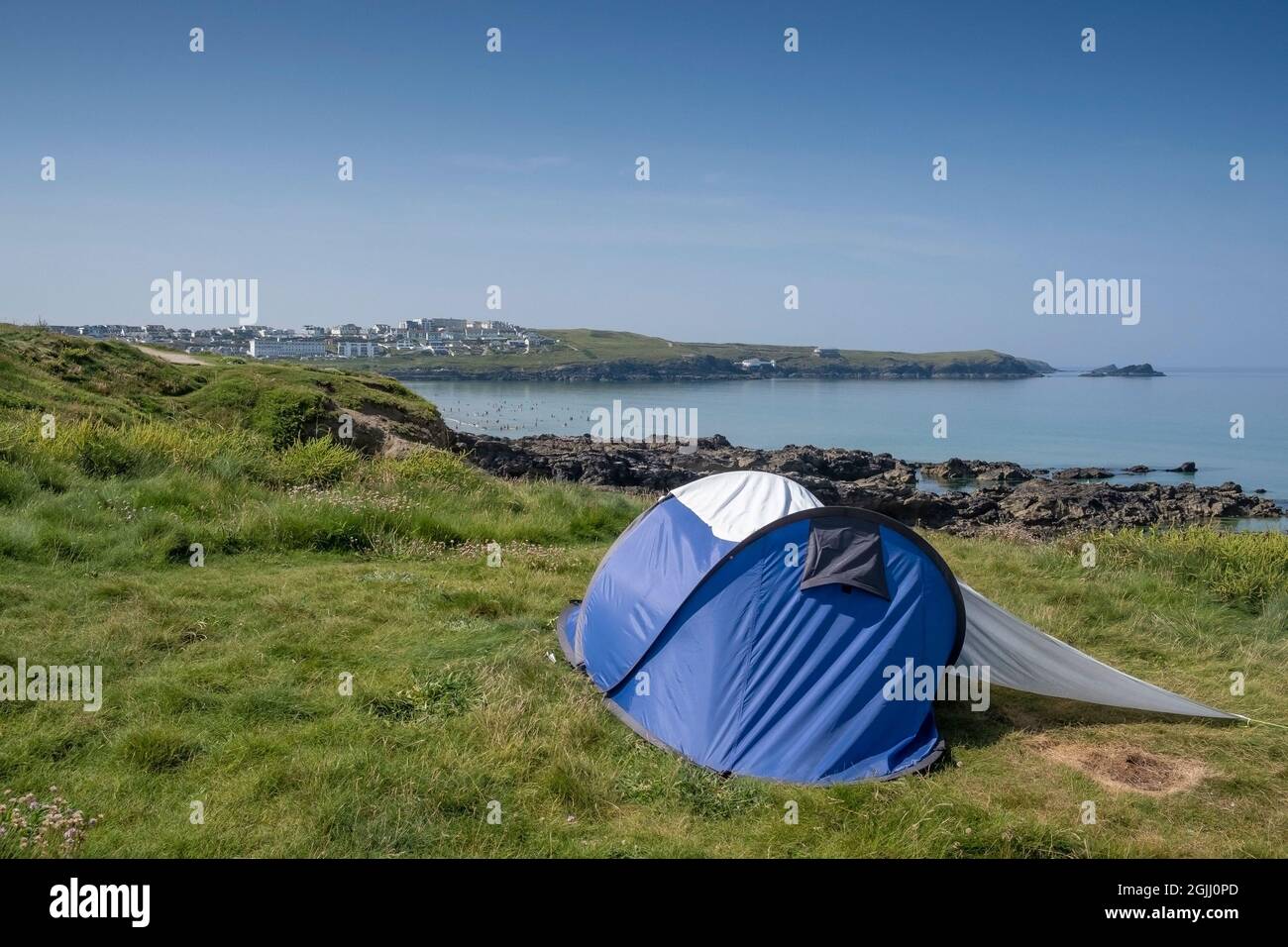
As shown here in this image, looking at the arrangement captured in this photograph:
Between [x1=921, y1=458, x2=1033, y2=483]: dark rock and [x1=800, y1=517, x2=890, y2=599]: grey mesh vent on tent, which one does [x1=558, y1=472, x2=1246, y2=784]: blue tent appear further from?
[x1=921, y1=458, x2=1033, y2=483]: dark rock

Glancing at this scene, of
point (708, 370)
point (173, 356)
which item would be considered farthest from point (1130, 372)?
point (173, 356)

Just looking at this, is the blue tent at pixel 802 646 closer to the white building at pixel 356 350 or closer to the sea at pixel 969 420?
the sea at pixel 969 420

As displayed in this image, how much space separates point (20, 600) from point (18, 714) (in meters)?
2.51

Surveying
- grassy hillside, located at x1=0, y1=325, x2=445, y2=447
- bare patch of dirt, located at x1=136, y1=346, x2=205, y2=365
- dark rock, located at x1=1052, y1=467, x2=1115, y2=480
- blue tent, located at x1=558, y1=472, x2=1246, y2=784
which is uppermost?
bare patch of dirt, located at x1=136, y1=346, x2=205, y2=365

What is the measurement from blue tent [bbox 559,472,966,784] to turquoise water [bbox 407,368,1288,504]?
35.2 meters

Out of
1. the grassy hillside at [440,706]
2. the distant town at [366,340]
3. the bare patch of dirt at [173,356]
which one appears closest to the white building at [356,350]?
the distant town at [366,340]

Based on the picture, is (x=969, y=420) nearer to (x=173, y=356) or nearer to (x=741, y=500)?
(x=173, y=356)

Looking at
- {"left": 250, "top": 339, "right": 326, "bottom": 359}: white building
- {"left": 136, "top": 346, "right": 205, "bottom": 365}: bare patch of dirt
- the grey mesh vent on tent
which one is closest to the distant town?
{"left": 250, "top": 339, "right": 326, "bottom": 359}: white building

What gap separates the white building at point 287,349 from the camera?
83.4 m

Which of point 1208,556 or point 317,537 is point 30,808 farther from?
point 1208,556

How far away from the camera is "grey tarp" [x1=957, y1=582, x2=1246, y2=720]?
7.26 metres

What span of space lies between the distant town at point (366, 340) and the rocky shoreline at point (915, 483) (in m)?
54.8

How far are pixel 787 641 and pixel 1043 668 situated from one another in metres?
2.64

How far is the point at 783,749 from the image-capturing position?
604cm
